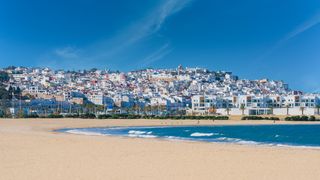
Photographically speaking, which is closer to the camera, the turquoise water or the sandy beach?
the sandy beach

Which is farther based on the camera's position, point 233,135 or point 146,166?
point 233,135

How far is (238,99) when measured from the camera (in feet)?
480

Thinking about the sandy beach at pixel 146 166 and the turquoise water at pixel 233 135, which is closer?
the sandy beach at pixel 146 166

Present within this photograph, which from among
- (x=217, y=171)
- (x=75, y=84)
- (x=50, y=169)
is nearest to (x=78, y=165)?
(x=50, y=169)

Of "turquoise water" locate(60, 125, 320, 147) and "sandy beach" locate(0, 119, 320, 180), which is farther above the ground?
"sandy beach" locate(0, 119, 320, 180)

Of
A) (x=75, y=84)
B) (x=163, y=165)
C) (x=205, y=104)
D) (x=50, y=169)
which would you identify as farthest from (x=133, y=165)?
(x=75, y=84)

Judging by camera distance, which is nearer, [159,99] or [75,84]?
[159,99]

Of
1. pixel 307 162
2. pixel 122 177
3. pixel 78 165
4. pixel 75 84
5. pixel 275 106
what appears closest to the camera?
pixel 122 177

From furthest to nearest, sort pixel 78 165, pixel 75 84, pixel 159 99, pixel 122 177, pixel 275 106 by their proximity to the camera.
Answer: pixel 75 84
pixel 159 99
pixel 275 106
pixel 78 165
pixel 122 177

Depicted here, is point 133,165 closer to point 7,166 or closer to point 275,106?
point 7,166

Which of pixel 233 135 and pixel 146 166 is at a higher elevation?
pixel 146 166

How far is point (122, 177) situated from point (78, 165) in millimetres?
2925

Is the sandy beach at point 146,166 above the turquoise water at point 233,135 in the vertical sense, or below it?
above

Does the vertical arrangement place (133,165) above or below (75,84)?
below
